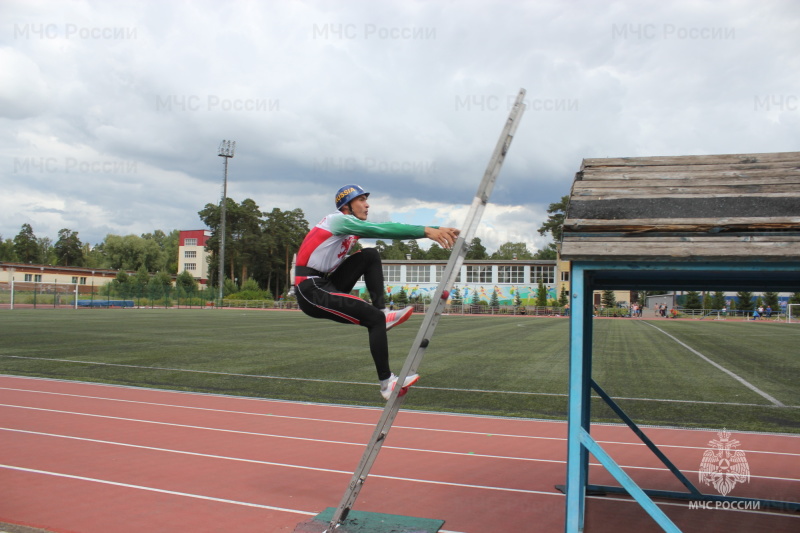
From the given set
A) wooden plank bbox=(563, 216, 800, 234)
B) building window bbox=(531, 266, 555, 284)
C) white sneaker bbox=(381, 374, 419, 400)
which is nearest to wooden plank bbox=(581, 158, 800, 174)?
wooden plank bbox=(563, 216, 800, 234)

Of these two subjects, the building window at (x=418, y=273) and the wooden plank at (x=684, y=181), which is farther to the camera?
the building window at (x=418, y=273)

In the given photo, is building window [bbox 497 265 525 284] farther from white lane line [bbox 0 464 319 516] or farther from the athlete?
the athlete

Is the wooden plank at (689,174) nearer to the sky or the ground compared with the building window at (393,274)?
nearer to the ground

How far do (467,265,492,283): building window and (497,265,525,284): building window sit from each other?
118 cm

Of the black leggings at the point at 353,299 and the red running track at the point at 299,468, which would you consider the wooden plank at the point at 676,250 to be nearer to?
the black leggings at the point at 353,299

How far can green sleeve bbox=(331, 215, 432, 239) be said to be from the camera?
382 centimetres

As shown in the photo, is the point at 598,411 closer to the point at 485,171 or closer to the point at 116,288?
the point at 485,171

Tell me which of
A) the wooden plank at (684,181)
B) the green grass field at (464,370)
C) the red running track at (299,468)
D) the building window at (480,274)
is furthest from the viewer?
the building window at (480,274)

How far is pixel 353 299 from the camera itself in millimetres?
4328

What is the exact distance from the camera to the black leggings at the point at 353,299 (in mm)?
4344

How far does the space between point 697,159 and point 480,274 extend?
69653 millimetres

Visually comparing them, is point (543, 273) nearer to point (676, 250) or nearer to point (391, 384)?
point (391, 384)

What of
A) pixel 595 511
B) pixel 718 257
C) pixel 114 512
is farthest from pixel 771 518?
pixel 114 512

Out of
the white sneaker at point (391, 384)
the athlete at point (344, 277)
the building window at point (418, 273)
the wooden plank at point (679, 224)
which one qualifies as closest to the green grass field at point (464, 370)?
the white sneaker at point (391, 384)
